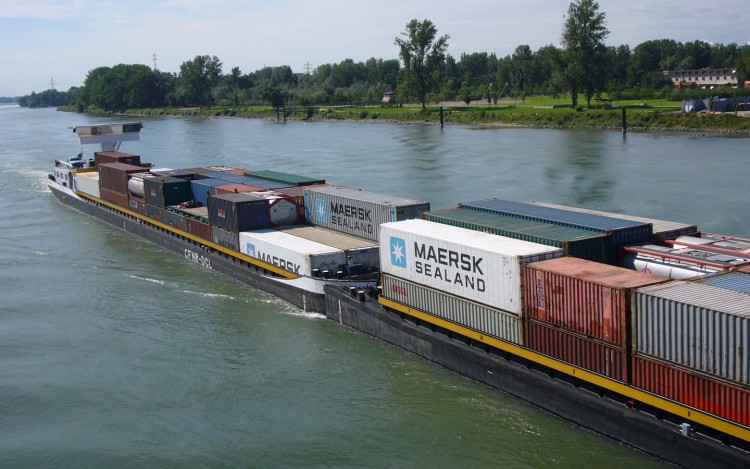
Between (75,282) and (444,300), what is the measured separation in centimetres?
1861

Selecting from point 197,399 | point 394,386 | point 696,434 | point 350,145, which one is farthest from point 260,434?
point 350,145

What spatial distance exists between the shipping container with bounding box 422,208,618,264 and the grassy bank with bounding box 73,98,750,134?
183 feet

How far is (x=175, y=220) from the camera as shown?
3606 cm

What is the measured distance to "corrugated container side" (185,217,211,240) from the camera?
3275 cm

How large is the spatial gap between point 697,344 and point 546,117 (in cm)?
7714

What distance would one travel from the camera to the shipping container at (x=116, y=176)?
4262 centimetres

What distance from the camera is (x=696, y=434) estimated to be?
47.4 feet

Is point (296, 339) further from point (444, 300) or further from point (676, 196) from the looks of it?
point (676, 196)

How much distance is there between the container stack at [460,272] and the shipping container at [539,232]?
1.14 feet

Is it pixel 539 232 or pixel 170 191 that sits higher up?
pixel 170 191

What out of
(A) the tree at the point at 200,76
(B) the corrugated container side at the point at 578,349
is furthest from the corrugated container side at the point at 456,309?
(A) the tree at the point at 200,76

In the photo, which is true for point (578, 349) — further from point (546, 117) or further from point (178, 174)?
point (546, 117)

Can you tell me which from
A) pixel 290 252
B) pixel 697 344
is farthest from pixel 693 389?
pixel 290 252

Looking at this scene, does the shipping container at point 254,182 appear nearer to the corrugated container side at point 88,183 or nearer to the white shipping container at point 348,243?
the white shipping container at point 348,243
